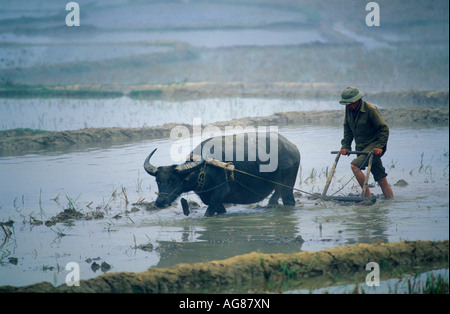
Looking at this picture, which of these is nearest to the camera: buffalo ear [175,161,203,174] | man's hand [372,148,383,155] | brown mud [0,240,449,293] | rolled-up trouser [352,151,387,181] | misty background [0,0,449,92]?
brown mud [0,240,449,293]

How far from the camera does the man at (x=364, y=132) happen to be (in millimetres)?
5766

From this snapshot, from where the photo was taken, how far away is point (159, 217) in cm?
567

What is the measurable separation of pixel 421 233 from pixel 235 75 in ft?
52.8

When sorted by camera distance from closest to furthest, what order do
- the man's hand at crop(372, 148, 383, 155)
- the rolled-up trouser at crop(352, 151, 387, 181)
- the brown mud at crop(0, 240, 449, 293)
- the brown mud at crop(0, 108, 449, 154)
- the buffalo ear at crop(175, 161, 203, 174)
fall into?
1. the brown mud at crop(0, 240, 449, 293)
2. the buffalo ear at crop(175, 161, 203, 174)
3. the man's hand at crop(372, 148, 383, 155)
4. the rolled-up trouser at crop(352, 151, 387, 181)
5. the brown mud at crop(0, 108, 449, 154)

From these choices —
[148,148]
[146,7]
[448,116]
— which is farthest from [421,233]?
[146,7]

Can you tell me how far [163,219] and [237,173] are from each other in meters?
0.86

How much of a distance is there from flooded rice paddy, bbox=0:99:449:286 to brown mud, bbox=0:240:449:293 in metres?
0.27

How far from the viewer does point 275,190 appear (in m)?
6.34

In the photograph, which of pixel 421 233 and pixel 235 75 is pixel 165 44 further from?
pixel 421 233

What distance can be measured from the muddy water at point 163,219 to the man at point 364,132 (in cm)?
34

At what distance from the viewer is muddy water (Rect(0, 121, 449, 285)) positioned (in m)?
4.61

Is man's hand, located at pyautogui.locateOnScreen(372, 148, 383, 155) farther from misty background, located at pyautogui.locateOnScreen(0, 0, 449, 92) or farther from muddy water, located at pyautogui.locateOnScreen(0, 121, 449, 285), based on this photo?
misty background, located at pyautogui.locateOnScreen(0, 0, 449, 92)

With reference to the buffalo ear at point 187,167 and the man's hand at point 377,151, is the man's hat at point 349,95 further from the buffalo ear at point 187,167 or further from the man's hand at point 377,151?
the buffalo ear at point 187,167

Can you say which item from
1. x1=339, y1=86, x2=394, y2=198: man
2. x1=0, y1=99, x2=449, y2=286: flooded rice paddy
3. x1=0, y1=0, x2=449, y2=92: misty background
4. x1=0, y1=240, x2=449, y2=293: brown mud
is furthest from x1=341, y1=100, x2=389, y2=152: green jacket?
x1=0, y1=0, x2=449, y2=92: misty background
